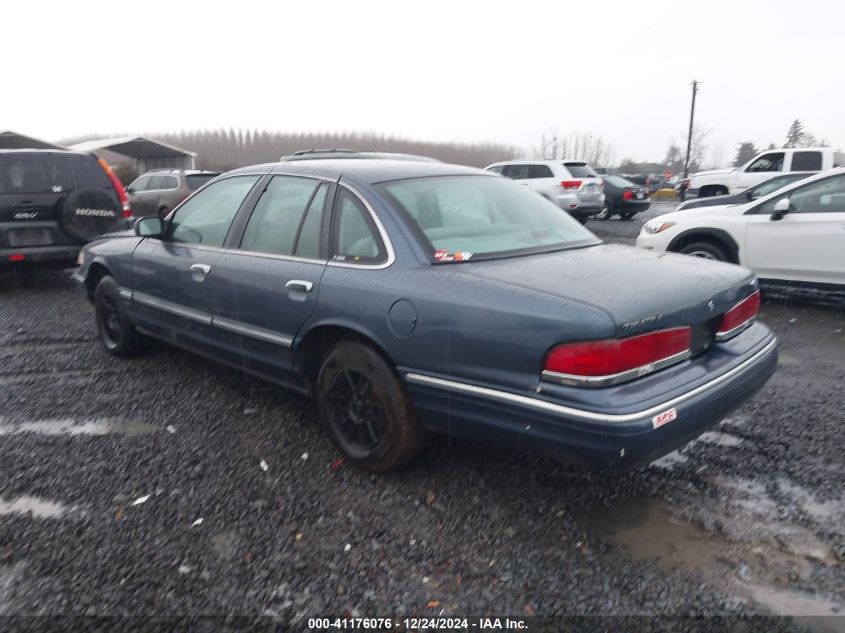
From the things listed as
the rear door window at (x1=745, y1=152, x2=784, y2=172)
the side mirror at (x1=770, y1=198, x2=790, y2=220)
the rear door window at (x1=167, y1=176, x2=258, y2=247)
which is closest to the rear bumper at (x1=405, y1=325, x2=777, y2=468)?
the rear door window at (x1=167, y1=176, x2=258, y2=247)

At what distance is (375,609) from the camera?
2.34 metres

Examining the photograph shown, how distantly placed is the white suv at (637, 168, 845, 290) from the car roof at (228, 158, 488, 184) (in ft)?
13.8

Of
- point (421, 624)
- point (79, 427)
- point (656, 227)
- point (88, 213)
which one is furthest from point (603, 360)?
point (88, 213)

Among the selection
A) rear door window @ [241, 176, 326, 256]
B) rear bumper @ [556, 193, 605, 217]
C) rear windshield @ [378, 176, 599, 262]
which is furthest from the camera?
rear bumper @ [556, 193, 605, 217]

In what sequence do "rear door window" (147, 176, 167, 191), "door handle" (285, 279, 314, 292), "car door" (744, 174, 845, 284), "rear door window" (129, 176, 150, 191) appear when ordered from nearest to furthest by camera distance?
"door handle" (285, 279, 314, 292)
"car door" (744, 174, 845, 284)
"rear door window" (147, 176, 167, 191)
"rear door window" (129, 176, 150, 191)

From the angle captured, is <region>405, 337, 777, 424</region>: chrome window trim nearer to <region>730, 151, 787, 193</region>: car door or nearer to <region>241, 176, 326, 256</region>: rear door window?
<region>241, 176, 326, 256</region>: rear door window

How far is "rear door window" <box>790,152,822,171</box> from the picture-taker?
15.8m

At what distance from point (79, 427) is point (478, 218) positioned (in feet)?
8.83

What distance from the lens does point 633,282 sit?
9.07ft

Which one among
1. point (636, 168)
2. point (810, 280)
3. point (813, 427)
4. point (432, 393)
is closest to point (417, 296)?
point (432, 393)

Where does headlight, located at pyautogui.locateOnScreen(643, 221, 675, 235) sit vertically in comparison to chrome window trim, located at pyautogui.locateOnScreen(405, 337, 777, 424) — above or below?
above

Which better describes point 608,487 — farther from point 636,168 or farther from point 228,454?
point 636,168

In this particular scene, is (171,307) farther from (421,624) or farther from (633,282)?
(633,282)

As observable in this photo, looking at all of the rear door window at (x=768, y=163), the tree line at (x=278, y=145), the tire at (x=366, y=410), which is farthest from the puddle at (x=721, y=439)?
the tree line at (x=278, y=145)
